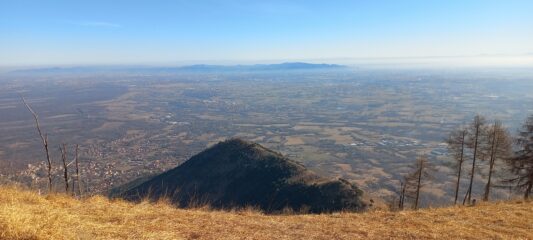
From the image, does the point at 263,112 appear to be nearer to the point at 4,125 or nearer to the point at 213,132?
the point at 213,132

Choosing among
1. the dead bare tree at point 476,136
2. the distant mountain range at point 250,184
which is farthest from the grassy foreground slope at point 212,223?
the distant mountain range at point 250,184

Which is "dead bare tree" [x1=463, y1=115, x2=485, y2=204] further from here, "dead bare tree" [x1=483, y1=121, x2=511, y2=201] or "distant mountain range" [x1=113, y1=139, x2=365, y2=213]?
"distant mountain range" [x1=113, y1=139, x2=365, y2=213]

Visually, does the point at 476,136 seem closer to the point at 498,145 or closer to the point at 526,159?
the point at 498,145

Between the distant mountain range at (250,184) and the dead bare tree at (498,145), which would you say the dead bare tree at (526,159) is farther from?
the distant mountain range at (250,184)

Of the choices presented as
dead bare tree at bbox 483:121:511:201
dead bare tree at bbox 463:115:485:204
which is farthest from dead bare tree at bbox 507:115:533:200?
dead bare tree at bbox 463:115:485:204

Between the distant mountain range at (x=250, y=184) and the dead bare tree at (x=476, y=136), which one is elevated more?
the dead bare tree at (x=476, y=136)

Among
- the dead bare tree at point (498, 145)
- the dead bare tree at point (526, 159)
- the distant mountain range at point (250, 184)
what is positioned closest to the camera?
the dead bare tree at point (526, 159)

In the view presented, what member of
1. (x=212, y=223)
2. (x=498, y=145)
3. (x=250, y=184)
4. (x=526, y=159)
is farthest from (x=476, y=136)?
(x=250, y=184)
